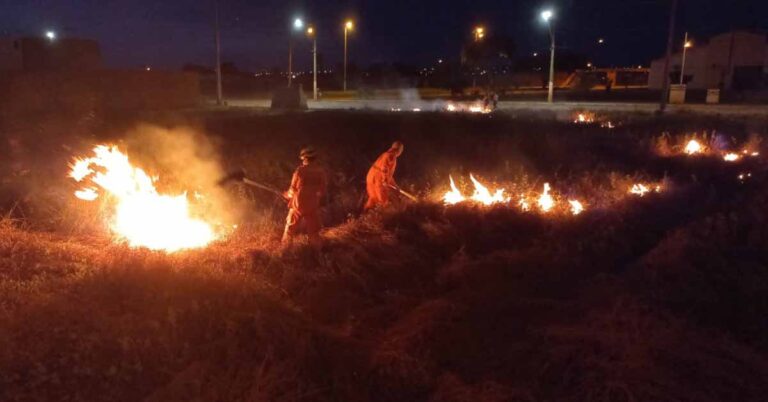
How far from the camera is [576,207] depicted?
1036cm

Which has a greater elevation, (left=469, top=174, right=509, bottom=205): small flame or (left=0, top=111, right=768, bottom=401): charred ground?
(left=469, top=174, right=509, bottom=205): small flame

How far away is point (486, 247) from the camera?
869 centimetres

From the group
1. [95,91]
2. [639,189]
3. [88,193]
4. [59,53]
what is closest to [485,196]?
[639,189]

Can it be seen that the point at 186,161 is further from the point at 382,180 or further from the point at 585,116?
the point at 585,116

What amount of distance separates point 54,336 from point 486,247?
546 cm

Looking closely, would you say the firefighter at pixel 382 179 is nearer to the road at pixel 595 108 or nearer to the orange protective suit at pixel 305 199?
the orange protective suit at pixel 305 199

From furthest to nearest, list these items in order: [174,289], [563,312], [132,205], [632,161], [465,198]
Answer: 1. [632,161]
2. [465,198]
3. [132,205]
4. [563,312]
5. [174,289]

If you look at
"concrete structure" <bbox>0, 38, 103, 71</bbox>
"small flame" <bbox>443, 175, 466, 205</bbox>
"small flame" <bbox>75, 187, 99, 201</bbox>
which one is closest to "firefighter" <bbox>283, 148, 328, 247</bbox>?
"small flame" <bbox>443, 175, 466, 205</bbox>

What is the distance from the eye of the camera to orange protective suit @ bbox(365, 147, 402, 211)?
9562mm

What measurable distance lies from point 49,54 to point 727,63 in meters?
→ 54.9

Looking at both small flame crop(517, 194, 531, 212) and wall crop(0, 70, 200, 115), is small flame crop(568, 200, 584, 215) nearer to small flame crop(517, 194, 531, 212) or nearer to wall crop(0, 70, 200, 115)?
small flame crop(517, 194, 531, 212)

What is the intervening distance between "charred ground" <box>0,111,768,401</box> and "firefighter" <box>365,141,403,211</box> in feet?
1.87

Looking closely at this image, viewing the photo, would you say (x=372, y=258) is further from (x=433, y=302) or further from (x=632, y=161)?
(x=632, y=161)

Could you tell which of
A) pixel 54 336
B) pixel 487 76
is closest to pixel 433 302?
pixel 54 336
